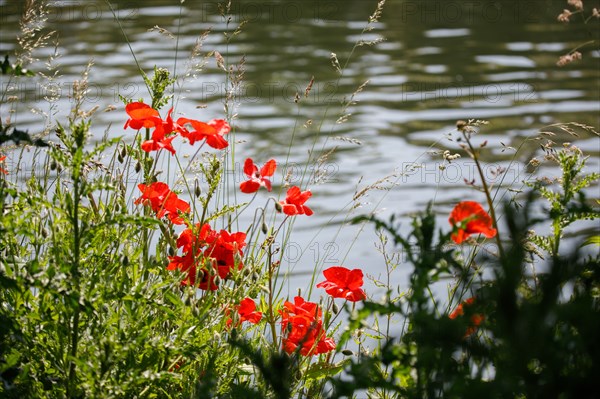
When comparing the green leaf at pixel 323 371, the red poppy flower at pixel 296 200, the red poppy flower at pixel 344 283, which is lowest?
the green leaf at pixel 323 371

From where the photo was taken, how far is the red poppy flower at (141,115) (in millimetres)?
2416

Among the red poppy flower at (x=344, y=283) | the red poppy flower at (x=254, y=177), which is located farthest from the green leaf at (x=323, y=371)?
the red poppy flower at (x=254, y=177)

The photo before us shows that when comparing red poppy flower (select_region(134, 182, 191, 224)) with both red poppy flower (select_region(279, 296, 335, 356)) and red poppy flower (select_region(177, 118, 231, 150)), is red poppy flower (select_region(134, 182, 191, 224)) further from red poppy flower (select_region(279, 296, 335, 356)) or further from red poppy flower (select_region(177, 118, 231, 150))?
red poppy flower (select_region(279, 296, 335, 356))

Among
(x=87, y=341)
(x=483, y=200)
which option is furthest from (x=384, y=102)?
(x=87, y=341)

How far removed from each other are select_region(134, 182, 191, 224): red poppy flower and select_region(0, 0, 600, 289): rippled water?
162 cm

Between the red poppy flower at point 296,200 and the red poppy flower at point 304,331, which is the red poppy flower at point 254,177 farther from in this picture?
the red poppy flower at point 304,331

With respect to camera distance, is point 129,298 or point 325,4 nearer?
point 129,298

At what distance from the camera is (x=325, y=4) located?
10930mm

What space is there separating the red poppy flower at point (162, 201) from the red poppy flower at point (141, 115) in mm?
153

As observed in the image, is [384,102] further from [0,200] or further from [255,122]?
[0,200]

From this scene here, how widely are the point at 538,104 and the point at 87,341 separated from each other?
5.53 m

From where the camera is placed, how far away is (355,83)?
296 inches

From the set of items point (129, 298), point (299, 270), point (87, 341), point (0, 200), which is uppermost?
point (0, 200)

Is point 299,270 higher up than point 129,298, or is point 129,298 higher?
point 129,298
